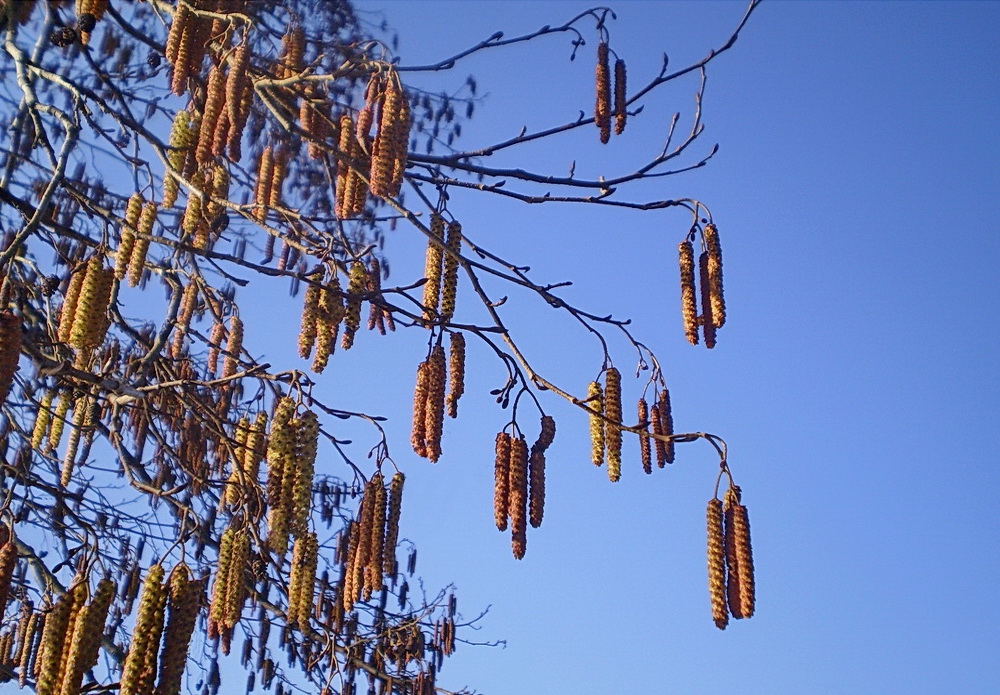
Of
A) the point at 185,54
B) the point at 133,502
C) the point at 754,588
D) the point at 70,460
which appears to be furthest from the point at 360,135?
the point at 133,502

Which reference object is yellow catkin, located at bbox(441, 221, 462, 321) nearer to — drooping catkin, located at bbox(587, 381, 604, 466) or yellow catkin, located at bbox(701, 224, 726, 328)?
drooping catkin, located at bbox(587, 381, 604, 466)

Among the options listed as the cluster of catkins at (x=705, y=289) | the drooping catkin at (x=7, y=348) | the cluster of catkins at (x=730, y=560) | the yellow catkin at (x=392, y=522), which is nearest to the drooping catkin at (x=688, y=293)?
the cluster of catkins at (x=705, y=289)

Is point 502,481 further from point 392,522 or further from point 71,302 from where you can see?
point 71,302

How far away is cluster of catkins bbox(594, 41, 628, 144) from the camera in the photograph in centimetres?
317

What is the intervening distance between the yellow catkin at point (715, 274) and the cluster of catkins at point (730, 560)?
57 centimetres

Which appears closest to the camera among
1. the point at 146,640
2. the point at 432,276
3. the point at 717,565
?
the point at 146,640

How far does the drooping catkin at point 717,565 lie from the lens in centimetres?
256

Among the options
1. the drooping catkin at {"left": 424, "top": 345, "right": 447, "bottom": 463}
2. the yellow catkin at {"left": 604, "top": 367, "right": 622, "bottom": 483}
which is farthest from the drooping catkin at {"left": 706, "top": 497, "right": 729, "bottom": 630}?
the drooping catkin at {"left": 424, "top": 345, "right": 447, "bottom": 463}

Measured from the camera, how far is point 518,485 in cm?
287

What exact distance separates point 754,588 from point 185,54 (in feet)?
6.55

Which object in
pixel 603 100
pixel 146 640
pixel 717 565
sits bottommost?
pixel 146 640

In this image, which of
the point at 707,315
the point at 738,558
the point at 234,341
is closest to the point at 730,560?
the point at 738,558

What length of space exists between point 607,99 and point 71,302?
165 cm

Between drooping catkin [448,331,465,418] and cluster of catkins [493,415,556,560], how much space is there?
158mm
